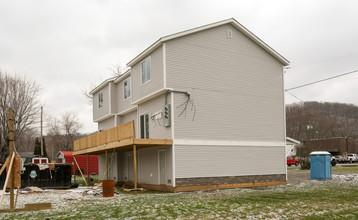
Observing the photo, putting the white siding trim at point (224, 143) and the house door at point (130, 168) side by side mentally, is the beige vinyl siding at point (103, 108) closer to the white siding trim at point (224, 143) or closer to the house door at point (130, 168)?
the house door at point (130, 168)

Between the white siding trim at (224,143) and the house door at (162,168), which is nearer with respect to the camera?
the white siding trim at (224,143)

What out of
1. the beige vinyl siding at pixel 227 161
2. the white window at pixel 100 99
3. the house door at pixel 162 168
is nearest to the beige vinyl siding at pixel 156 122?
the house door at pixel 162 168

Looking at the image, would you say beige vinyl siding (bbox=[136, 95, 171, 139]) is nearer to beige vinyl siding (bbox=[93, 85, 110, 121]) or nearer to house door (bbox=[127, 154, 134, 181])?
house door (bbox=[127, 154, 134, 181])

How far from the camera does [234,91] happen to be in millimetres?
22156

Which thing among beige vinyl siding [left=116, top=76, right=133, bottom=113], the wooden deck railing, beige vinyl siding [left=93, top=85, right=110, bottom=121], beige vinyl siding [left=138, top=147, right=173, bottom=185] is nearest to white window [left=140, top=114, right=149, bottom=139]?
beige vinyl siding [left=138, top=147, right=173, bottom=185]

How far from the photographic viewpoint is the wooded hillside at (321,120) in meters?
100

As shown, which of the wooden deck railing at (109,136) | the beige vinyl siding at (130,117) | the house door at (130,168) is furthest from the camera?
the house door at (130,168)

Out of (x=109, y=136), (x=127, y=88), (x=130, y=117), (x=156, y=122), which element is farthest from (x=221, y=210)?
(x=127, y=88)

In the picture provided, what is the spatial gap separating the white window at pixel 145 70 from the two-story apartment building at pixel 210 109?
0.06 m

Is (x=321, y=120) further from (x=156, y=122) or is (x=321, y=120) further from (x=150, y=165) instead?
(x=156, y=122)

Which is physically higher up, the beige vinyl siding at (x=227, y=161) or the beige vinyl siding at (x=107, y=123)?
the beige vinyl siding at (x=107, y=123)

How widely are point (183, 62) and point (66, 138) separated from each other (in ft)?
210

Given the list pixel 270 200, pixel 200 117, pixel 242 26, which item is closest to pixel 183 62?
pixel 200 117

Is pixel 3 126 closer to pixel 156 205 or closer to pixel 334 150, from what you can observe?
pixel 156 205
